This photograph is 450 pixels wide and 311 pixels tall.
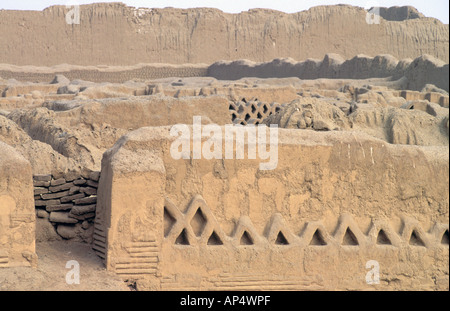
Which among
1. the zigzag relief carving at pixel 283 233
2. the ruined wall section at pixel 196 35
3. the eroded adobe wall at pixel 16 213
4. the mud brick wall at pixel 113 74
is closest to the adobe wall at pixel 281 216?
the zigzag relief carving at pixel 283 233

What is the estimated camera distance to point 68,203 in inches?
200

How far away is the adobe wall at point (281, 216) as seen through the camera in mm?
4516

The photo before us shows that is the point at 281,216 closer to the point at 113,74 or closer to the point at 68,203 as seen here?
the point at 68,203

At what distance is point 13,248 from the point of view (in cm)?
433

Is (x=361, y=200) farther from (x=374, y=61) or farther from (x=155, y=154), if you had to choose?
(x=374, y=61)

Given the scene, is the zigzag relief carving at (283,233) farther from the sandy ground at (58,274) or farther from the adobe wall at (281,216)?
the sandy ground at (58,274)

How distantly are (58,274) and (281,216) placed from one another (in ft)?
5.30

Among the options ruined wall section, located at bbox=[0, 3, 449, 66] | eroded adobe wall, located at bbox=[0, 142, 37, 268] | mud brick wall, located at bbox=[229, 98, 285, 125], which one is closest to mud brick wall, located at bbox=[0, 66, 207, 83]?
ruined wall section, located at bbox=[0, 3, 449, 66]

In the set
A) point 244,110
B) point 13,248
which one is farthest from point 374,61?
point 13,248

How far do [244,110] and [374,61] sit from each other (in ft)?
44.0

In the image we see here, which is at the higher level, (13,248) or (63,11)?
(63,11)

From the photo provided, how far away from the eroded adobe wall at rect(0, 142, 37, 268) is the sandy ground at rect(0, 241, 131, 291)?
0.10 m

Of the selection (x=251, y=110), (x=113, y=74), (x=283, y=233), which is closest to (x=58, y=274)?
(x=283, y=233)

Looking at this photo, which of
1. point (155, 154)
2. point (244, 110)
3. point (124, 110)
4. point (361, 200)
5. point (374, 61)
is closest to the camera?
point (155, 154)
